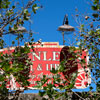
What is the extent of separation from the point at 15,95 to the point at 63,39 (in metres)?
4.27

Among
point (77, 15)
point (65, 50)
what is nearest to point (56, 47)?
point (65, 50)

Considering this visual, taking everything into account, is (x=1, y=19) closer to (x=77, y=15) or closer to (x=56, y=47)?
(x=77, y=15)

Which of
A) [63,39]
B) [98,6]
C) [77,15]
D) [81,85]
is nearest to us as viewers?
[98,6]

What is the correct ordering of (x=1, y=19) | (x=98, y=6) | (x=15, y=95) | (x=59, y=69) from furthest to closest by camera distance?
(x=15, y=95)
(x=1, y=19)
(x=98, y=6)
(x=59, y=69)

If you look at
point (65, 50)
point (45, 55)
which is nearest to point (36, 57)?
point (45, 55)

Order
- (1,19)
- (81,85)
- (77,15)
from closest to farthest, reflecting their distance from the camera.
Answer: (1,19), (77,15), (81,85)

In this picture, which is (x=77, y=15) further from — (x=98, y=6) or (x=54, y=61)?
(x=54, y=61)

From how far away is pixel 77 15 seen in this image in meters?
7.32

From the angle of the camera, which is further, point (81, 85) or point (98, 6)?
point (81, 85)

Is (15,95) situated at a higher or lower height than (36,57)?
lower

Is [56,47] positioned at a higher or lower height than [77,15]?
lower

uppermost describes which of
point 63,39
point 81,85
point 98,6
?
point 98,6

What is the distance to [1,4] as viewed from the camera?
5059mm

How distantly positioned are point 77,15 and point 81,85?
127 inches
